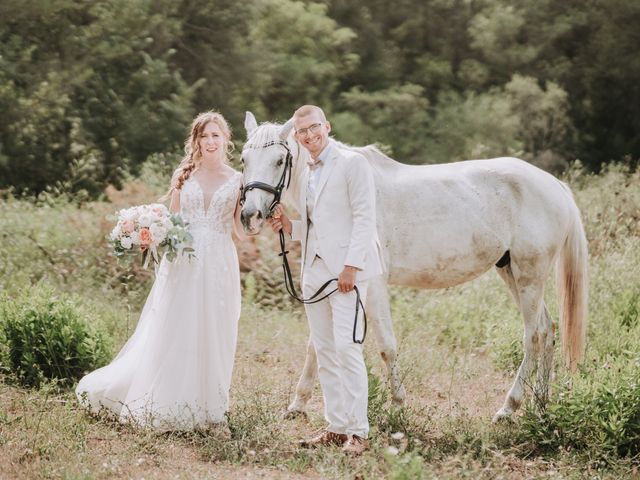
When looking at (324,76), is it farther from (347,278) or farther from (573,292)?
(347,278)

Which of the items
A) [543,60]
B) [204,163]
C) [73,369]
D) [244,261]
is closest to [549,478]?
[204,163]

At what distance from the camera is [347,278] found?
15.2 feet

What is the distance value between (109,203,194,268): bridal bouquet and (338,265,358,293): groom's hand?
114 cm

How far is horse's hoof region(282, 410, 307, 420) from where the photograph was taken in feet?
19.0

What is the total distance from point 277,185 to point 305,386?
167 cm

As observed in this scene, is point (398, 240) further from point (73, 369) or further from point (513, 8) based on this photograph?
point (513, 8)

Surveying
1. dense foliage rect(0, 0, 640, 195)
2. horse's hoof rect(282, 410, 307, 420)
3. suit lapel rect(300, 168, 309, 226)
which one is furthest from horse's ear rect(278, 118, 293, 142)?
dense foliage rect(0, 0, 640, 195)

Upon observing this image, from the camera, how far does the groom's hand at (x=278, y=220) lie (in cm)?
510

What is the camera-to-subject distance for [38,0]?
49.4 ft

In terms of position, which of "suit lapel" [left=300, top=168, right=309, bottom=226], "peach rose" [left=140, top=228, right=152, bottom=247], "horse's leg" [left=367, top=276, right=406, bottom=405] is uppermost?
"suit lapel" [left=300, top=168, right=309, bottom=226]

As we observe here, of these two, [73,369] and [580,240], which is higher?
[580,240]

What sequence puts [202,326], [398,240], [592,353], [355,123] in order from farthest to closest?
1. [355,123]
2. [592,353]
3. [398,240]
4. [202,326]

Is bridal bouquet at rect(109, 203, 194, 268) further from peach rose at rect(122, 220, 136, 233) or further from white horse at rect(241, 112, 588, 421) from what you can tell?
white horse at rect(241, 112, 588, 421)

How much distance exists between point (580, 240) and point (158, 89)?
511 inches
